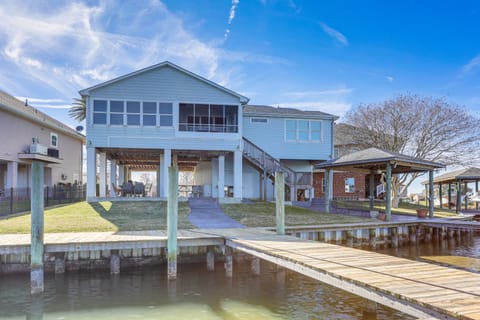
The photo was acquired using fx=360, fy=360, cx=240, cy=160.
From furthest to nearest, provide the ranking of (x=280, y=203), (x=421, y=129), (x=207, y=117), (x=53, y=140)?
(x=53, y=140)
(x=421, y=129)
(x=207, y=117)
(x=280, y=203)

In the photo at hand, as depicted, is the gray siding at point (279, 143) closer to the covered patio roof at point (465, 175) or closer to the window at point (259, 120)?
the window at point (259, 120)

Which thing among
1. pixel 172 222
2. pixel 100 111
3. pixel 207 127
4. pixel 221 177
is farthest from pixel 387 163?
pixel 100 111

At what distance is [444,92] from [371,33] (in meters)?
9.95

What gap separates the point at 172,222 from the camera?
9445 mm

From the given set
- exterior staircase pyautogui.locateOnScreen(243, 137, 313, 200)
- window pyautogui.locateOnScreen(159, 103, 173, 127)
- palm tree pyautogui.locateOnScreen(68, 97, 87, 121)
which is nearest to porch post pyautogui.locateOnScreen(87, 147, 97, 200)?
window pyautogui.locateOnScreen(159, 103, 173, 127)

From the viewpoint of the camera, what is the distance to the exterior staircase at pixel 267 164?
66.6 feet

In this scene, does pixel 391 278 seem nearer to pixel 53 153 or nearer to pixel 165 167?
pixel 165 167

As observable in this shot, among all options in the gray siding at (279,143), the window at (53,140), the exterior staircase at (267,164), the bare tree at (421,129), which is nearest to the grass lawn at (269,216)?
the exterior staircase at (267,164)

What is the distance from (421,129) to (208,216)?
55.1 ft

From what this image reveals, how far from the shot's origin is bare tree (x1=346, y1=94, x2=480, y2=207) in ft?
78.4

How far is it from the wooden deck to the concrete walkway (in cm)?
497

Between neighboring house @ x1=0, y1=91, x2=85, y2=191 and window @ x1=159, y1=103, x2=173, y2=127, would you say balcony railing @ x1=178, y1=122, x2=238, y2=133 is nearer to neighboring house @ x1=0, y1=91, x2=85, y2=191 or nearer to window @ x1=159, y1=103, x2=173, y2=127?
window @ x1=159, y1=103, x2=173, y2=127

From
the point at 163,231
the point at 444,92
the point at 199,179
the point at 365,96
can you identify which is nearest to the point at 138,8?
the point at 163,231

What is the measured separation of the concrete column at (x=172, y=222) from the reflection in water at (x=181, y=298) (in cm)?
44
